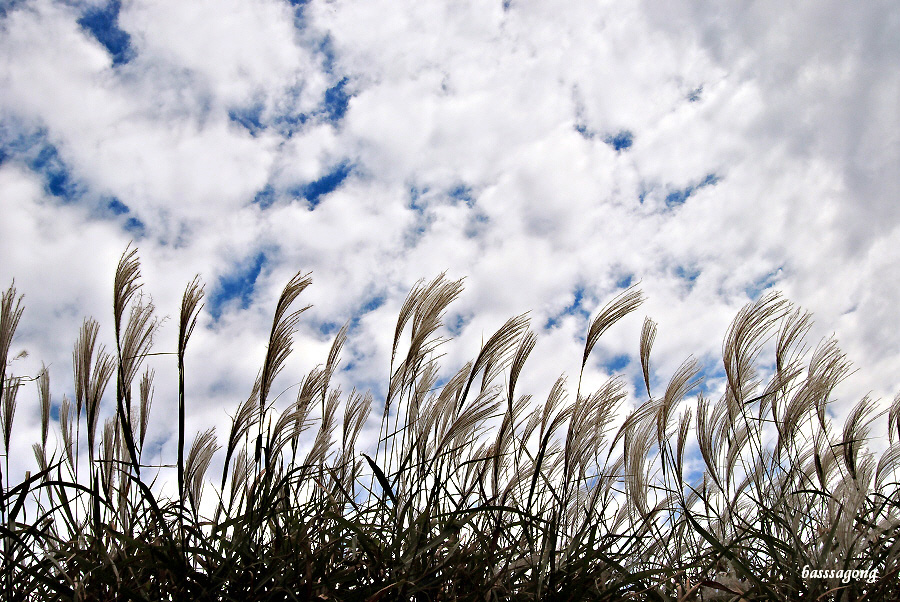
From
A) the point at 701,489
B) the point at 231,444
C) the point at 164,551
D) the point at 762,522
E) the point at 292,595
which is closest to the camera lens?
the point at 292,595

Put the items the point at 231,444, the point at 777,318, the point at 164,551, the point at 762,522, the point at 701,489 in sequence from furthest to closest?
the point at 701,489, the point at 777,318, the point at 762,522, the point at 231,444, the point at 164,551

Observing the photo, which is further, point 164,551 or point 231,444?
point 231,444

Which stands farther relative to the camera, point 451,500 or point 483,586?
point 451,500

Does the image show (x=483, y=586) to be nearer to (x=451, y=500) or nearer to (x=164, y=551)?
(x=451, y=500)

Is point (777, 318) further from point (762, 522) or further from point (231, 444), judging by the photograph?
point (231, 444)

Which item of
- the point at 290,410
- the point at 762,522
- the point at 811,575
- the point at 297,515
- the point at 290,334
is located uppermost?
the point at 290,334

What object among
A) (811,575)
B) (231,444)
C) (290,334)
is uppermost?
(290,334)

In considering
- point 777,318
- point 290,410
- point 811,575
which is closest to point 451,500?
point 290,410

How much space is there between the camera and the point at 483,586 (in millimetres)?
1766

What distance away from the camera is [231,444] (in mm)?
2021

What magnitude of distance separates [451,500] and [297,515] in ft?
1.98

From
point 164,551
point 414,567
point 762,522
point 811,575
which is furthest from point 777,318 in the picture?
point 164,551

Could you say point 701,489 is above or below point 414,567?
above

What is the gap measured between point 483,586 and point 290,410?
1001 mm
